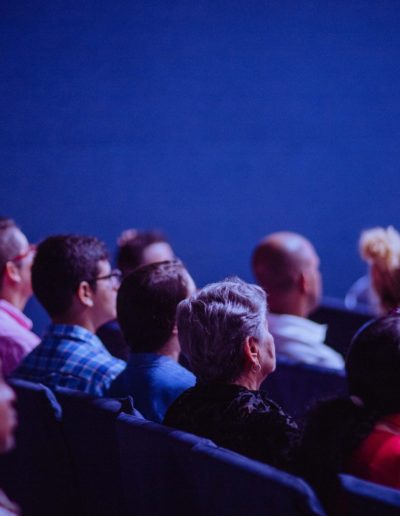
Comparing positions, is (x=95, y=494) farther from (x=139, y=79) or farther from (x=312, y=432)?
(x=139, y=79)

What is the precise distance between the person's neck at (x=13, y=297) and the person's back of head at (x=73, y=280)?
0.52 meters

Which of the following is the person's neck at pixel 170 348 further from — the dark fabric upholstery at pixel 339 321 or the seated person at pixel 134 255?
the dark fabric upholstery at pixel 339 321

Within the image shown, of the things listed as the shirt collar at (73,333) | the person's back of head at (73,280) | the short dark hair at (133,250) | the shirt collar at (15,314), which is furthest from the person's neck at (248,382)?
the short dark hair at (133,250)

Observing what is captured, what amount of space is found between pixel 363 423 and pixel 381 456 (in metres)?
0.08

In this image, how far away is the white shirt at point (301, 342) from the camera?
135 inches

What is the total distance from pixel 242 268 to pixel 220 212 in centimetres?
54

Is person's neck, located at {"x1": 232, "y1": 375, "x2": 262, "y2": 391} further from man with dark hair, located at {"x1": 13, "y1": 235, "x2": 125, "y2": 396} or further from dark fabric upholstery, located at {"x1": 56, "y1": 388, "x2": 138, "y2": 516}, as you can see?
man with dark hair, located at {"x1": 13, "y1": 235, "x2": 125, "y2": 396}

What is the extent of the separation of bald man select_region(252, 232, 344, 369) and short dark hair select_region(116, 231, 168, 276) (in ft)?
2.01

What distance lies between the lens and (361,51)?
277 inches

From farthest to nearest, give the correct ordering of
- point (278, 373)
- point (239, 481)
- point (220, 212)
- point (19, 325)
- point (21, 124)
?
point (220, 212)
point (21, 124)
point (19, 325)
point (278, 373)
point (239, 481)

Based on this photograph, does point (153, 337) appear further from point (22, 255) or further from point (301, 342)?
point (22, 255)

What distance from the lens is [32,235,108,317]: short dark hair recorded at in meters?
3.15

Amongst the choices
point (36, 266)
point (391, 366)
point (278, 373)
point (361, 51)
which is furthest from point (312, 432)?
point (361, 51)

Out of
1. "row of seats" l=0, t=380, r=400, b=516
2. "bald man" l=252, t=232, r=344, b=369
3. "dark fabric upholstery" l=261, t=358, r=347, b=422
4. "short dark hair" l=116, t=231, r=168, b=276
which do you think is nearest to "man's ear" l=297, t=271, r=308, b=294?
"bald man" l=252, t=232, r=344, b=369
